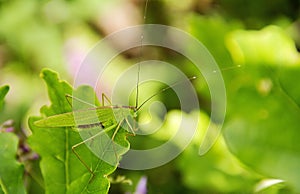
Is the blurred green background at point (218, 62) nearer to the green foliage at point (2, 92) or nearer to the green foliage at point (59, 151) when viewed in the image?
the green foliage at point (59, 151)

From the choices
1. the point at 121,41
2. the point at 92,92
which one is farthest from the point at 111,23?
the point at 92,92

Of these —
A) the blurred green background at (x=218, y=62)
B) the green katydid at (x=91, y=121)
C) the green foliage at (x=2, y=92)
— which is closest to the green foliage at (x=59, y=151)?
the green katydid at (x=91, y=121)

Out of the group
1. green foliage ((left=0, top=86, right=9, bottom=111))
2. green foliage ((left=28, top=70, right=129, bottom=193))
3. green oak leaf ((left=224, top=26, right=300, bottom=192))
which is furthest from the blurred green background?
green foliage ((left=0, top=86, right=9, bottom=111))

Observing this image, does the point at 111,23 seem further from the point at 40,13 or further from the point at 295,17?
the point at 295,17

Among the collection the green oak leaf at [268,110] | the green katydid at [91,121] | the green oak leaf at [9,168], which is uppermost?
the green oak leaf at [268,110]

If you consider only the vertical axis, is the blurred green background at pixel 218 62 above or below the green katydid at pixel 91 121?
above

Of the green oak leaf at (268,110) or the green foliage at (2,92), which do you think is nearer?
the green foliage at (2,92)
